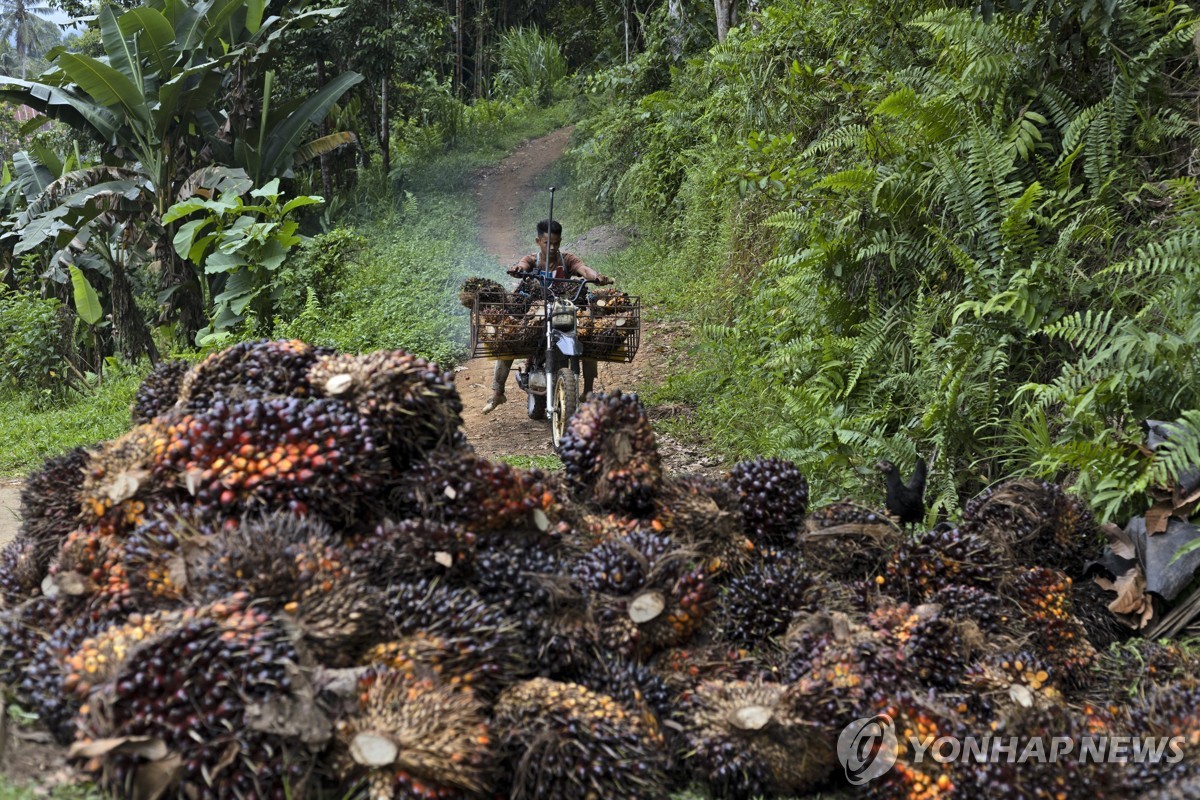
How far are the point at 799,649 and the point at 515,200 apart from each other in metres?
17.5

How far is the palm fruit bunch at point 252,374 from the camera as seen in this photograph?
3307mm

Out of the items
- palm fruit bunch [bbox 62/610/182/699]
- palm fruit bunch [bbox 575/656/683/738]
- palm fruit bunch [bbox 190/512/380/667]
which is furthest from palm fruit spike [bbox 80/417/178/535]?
palm fruit bunch [bbox 575/656/683/738]

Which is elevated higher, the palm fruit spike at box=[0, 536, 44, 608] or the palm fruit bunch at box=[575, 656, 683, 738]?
the palm fruit spike at box=[0, 536, 44, 608]

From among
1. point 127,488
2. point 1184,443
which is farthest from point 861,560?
point 127,488

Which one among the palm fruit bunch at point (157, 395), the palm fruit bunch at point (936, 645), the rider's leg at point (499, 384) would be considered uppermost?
the palm fruit bunch at point (157, 395)

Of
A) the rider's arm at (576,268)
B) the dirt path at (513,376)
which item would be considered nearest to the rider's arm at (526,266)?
the rider's arm at (576,268)

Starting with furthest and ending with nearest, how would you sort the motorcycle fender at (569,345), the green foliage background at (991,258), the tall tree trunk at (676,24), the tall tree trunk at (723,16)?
the tall tree trunk at (676,24) → the tall tree trunk at (723,16) → the motorcycle fender at (569,345) → the green foliage background at (991,258)

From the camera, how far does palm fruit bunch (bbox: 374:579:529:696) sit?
258 centimetres

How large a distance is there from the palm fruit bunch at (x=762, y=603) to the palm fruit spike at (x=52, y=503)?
7.01 feet

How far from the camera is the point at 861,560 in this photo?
3.53 metres

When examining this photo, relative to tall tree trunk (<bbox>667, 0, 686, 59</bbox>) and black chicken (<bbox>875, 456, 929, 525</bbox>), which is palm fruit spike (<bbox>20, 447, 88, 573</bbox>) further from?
tall tree trunk (<bbox>667, 0, 686, 59</bbox>)

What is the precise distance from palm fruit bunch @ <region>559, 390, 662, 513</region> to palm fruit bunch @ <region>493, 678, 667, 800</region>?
93 cm

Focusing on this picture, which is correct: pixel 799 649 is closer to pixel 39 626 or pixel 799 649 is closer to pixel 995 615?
pixel 995 615

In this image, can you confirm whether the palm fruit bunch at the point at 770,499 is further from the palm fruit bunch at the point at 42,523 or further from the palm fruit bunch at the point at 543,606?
the palm fruit bunch at the point at 42,523
